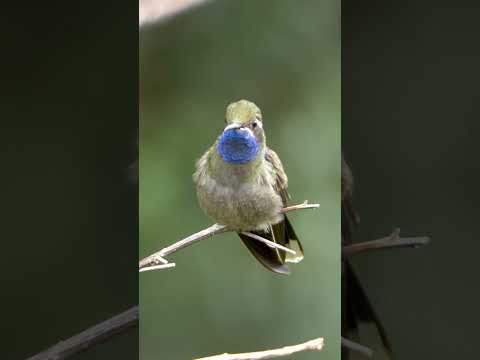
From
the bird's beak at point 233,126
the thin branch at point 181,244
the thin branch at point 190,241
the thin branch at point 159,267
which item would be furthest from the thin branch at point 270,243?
the bird's beak at point 233,126

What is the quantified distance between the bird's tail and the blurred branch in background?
0.88 metres

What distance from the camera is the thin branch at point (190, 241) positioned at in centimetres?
243

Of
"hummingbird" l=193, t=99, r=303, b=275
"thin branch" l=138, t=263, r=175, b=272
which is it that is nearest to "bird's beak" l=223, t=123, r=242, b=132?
"hummingbird" l=193, t=99, r=303, b=275

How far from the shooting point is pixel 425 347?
2.61m

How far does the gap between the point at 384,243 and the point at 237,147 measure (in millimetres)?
698

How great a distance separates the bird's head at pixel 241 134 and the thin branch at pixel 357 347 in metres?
0.83

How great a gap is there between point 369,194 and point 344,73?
481mm

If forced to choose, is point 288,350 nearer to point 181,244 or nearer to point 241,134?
point 181,244

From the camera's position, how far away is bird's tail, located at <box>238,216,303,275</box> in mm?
2592

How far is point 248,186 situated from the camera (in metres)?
2.56
